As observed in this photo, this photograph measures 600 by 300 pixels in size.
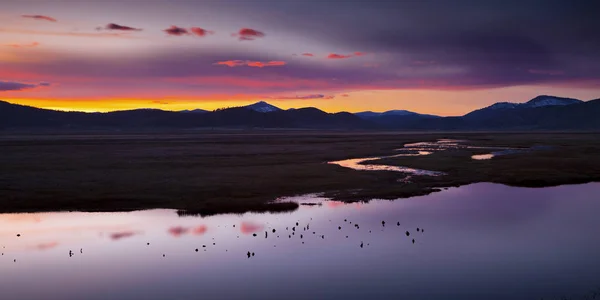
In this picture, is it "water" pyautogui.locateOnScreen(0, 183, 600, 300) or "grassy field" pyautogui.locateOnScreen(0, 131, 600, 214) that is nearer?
"water" pyautogui.locateOnScreen(0, 183, 600, 300)

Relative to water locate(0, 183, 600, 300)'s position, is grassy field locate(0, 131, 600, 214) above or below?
above

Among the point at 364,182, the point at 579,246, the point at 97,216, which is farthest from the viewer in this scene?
the point at 364,182

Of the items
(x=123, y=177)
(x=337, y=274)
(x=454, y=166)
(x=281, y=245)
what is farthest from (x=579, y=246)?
(x=123, y=177)

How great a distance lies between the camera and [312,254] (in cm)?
1814

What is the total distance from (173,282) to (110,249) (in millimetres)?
5101

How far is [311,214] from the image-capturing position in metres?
25.6

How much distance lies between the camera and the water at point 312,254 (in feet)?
47.8

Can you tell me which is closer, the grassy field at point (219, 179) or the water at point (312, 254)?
the water at point (312, 254)

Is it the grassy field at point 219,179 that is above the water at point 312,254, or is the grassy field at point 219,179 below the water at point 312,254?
above

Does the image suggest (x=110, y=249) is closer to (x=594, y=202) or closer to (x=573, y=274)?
(x=573, y=274)

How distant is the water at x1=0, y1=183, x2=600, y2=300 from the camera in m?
14.6

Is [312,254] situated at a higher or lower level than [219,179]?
lower

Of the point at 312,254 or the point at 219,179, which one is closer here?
the point at 312,254

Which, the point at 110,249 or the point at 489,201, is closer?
the point at 110,249
